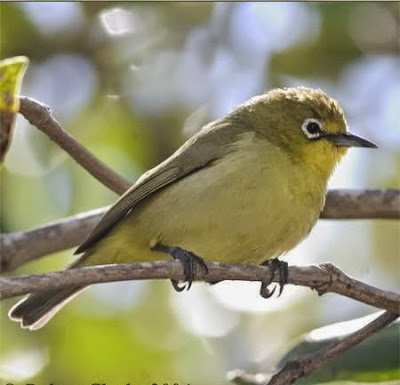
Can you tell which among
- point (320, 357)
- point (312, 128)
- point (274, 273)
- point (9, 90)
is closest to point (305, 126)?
point (312, 128)

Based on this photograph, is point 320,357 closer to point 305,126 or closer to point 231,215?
point 231,215

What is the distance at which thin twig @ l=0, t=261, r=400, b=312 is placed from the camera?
264 centimetres

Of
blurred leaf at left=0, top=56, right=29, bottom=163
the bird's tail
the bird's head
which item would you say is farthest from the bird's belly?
blurred leaf at left=0, top=56, right=29, bottom=163

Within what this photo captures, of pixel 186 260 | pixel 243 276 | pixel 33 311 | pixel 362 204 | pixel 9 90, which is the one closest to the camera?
pixel 9 90

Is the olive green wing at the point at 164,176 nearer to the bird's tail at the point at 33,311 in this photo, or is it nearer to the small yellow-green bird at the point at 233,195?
the small yellow-green bird at the point at 233,195

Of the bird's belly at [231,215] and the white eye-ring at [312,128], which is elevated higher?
the white eye-ring at [312,128]

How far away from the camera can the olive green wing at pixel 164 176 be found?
4438 mm

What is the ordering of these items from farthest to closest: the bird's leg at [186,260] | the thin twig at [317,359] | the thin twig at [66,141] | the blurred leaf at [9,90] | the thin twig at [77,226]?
the thin twig at [77,226] < the thin twig at [66,141] < the bird's leg at [186,260] < the thin twig at [317,359] < the blurred leaf at [9,90]

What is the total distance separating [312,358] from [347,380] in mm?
731

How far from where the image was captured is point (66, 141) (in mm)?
4227

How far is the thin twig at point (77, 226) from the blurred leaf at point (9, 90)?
2.86m

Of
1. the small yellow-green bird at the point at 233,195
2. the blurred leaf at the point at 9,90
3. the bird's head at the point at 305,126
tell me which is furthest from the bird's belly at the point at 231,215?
the blurred leaf at the point at 9,90

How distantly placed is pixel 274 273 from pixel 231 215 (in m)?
0.38

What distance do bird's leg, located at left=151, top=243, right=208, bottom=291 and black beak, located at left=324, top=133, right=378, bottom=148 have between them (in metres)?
1.00
